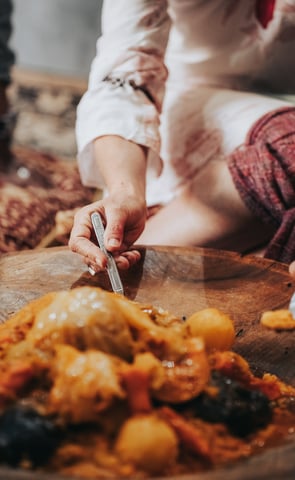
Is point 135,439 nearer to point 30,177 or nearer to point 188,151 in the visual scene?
point 188,151

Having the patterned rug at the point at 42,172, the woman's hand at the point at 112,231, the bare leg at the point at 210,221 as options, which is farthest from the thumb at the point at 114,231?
the patterned rug at the point at 42,172

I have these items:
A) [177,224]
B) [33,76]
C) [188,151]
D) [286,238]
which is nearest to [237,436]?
[286,238]

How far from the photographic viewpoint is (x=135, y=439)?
595 millimetres

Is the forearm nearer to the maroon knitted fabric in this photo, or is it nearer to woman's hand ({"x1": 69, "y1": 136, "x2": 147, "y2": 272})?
woman's hand ({"x1": 69, "y1": 136, "x2": 147, "y2": 272})

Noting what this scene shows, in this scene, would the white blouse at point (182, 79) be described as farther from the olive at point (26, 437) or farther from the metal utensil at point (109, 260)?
the olive at point (26, 437)

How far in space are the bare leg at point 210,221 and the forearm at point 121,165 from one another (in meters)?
0.18

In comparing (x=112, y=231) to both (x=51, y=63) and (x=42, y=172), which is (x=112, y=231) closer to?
(x=42, y=172)

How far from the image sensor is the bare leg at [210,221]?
1390 mm

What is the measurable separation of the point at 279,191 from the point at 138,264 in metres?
0.36

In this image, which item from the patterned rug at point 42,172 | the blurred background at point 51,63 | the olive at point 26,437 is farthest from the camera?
the blurred background at point 51,63

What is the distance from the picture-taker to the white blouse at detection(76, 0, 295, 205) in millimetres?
1373

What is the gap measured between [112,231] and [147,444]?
19.6 inches

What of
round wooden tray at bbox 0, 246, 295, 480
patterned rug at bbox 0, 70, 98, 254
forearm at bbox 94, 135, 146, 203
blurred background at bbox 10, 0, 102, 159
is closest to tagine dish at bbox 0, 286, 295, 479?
round wooden tray at bbox 0, 246, 295, 480

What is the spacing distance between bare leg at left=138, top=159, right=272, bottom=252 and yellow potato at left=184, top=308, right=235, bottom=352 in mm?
565
